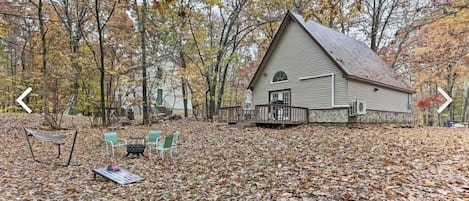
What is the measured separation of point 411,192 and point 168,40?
17155 mm

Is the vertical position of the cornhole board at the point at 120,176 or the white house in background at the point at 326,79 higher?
the white house in background at the point at 326,79

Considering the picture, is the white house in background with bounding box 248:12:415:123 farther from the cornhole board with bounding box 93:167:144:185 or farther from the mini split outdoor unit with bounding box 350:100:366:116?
the cornhole board with bounding box 93:167:144:185

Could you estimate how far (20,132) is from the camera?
11938 mm

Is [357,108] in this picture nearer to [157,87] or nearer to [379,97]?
[379,97]

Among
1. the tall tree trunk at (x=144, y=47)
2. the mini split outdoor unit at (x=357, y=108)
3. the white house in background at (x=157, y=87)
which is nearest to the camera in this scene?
the mini split outdoor unit at (x=357, y=108)

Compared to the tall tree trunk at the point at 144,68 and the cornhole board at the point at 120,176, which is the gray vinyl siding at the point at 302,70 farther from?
the cornhole board at the point at 120,176

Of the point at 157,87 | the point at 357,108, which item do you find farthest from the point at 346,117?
the point at 157,87

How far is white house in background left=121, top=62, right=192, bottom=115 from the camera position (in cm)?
1698

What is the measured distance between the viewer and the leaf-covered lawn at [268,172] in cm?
450

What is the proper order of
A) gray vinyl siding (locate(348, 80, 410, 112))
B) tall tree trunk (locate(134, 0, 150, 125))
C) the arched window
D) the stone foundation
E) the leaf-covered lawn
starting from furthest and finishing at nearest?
the arched window → tall tree trunk (locate(134, 0, 150, 125)) → gray vinyl siding (locate(348, 80, 410, 112)) → the stone foundation → the leaf-covered lawn

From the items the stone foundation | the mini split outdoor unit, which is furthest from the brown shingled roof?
the stone foundation

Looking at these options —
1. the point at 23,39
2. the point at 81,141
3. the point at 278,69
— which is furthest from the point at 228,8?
the point at 23,39

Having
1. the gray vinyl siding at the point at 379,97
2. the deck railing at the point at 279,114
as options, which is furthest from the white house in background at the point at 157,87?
the gray vinyl siding at the point at 379,97

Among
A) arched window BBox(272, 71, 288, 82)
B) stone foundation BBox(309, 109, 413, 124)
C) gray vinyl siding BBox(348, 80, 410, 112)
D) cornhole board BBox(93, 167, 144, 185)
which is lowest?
cornhole board BBox(93, 167, 144, 185)
